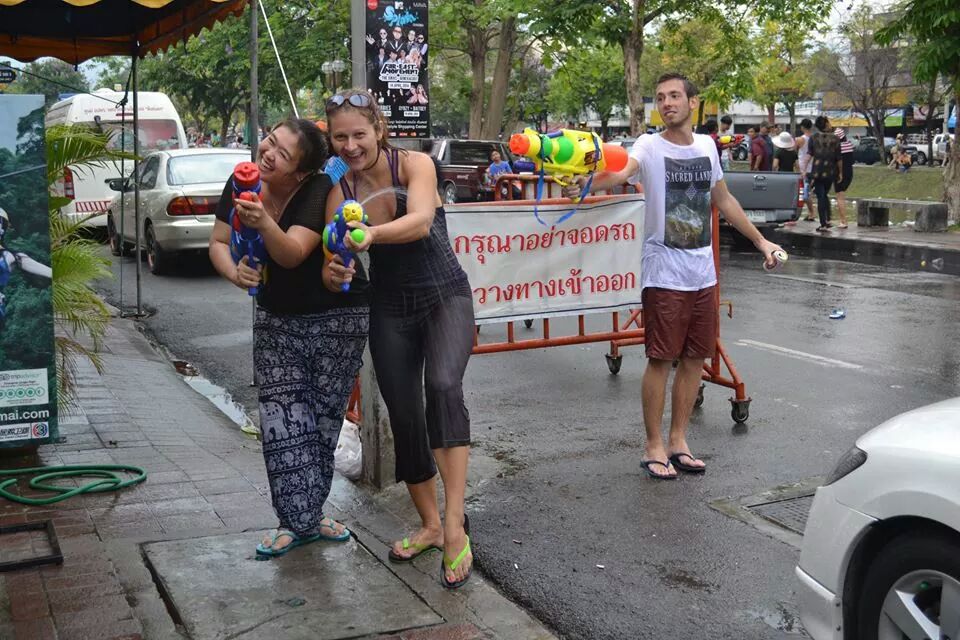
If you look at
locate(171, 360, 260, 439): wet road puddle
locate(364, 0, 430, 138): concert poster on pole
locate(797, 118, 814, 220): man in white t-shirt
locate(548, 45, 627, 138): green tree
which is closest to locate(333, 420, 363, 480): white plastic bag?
locate(171, 360, 260, 439): wet road puddle

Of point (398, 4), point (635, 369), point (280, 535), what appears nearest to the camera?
point (280, 535)

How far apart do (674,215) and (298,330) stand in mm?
2234

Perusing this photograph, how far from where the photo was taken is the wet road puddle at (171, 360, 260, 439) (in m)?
7.30

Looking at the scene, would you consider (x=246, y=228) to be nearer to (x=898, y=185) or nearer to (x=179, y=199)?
(x=179, y=199)

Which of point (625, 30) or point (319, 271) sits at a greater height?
point (625, 30)

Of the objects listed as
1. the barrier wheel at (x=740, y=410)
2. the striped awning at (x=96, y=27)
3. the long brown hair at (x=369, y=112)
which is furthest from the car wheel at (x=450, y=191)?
the long brown hair at (x=369, y=112)

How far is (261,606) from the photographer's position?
158 inches

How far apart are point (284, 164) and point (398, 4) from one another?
2309mm

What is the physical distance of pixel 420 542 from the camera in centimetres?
455

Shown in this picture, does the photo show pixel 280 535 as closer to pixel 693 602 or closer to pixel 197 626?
pixel 197 626

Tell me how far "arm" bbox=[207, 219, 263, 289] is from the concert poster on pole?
4.52 feet

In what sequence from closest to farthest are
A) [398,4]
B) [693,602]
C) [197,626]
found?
[197,626] → [693,602] → [398,4]

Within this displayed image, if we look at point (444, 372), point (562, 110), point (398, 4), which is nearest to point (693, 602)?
point (444, 372)

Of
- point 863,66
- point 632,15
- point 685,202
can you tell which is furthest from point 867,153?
point 685,202
